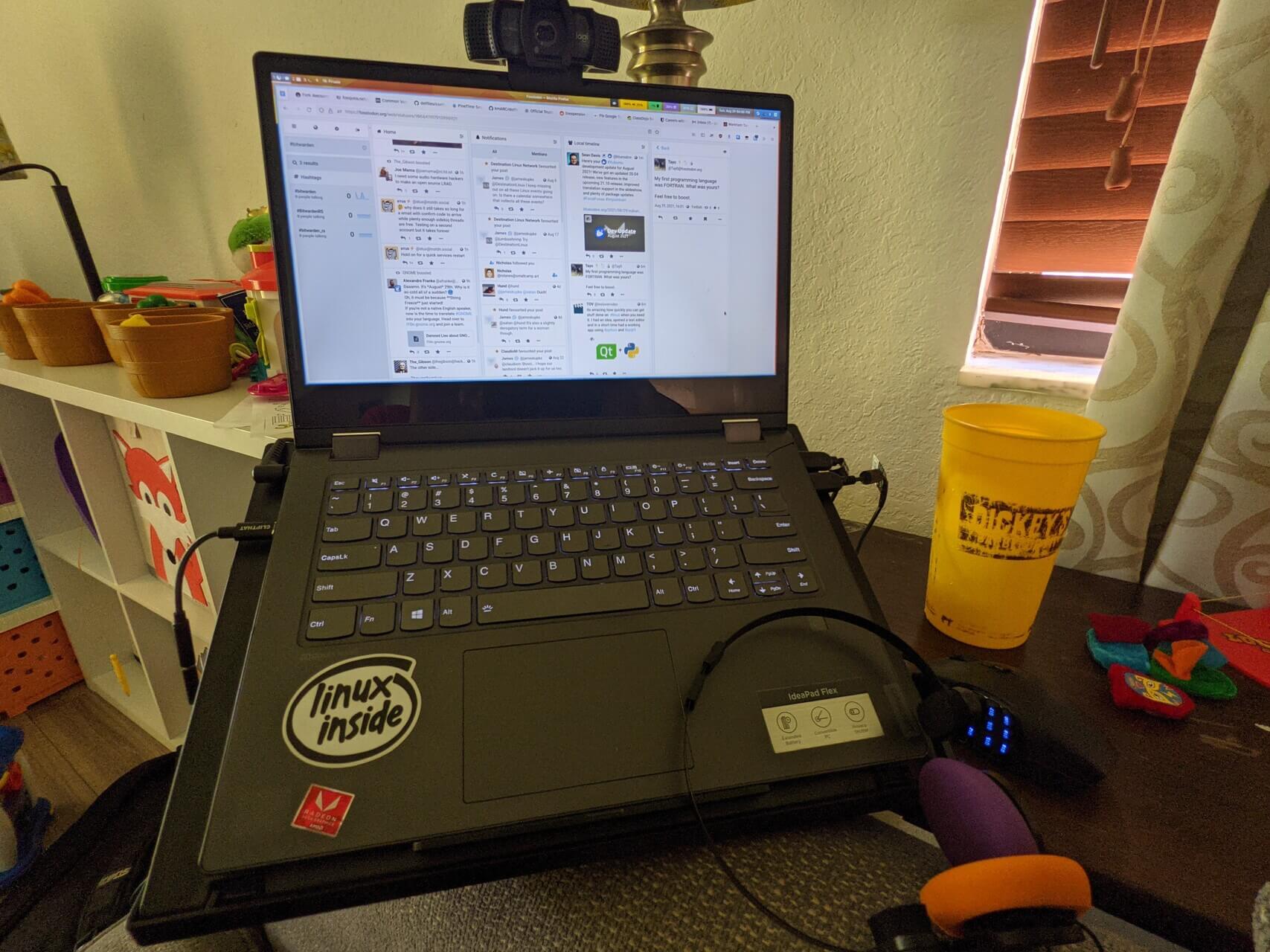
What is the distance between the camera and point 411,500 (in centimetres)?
41

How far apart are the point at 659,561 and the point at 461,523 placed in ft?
0.44

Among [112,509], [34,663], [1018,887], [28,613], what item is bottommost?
[34,663]

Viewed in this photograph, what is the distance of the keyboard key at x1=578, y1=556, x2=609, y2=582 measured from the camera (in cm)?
38

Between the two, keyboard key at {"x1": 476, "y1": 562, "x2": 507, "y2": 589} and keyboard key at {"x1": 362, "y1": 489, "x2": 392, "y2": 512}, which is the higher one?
keyboard key at {"x1": 362, "y1": 489, "x2": 392, "y2": 512}

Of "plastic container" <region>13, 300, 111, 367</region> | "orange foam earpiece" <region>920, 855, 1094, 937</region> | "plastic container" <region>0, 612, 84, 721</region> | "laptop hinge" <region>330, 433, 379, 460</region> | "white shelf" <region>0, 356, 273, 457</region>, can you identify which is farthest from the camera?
"plastic container" <region>0, 612, 84, 721</region>

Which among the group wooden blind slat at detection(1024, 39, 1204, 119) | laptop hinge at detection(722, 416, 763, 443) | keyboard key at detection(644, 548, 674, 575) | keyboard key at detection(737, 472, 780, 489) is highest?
wooden blind slat at detection(1024, 39, 1204, 119)

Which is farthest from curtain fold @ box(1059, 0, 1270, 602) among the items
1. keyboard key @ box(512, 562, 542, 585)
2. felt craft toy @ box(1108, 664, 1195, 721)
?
keyboard key @ box(512, 562, 542, 585)

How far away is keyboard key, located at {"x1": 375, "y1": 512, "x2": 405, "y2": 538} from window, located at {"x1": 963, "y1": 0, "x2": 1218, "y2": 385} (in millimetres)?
579

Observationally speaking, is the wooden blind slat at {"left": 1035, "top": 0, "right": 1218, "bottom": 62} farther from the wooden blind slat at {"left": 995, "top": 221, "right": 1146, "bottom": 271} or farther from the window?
the wooden blind slat at {"left": 995, "top": 221, "right": 1146, "bottom": 271}

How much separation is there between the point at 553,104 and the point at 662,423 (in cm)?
25

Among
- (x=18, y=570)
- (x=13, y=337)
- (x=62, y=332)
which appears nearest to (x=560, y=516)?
(x=62, y=332)

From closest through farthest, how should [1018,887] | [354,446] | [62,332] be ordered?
[1018,887]
[354,446]
[62,332]

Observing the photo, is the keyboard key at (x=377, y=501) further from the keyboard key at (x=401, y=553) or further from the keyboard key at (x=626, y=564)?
the keyboard key at (x=626, y=564)

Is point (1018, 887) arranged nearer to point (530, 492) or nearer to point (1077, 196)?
point (530, 492)
